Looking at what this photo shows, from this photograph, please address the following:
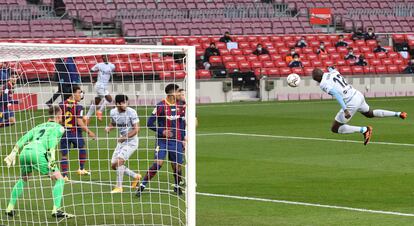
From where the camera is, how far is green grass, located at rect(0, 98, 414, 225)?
15.8 metres

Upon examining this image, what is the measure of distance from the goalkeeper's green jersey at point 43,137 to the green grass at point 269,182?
1033mm

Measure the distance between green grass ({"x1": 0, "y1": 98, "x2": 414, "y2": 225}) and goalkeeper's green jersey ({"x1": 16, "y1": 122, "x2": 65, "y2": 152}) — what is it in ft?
A: 3.39

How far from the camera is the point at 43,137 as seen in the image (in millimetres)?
15977

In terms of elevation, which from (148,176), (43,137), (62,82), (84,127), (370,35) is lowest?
(148,176)

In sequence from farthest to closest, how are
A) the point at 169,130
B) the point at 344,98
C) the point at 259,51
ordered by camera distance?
the point at 259,51 → the point at 344,98 → the point at 169,130

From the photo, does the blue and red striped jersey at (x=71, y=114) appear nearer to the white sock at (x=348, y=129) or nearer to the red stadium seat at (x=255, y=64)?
the white sock at (x=348, y=129)

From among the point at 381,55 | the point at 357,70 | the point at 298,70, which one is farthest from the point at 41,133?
the point at 381,55

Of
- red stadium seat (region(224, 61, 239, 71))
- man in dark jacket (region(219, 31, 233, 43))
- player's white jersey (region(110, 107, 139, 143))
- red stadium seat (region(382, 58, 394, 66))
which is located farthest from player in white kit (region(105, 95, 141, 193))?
red stadium seat (region(382, 58, 394, 66))

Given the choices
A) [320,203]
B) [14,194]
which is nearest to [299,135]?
[320,203]

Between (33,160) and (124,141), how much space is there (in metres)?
2.98

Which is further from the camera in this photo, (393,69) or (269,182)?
(393,69)

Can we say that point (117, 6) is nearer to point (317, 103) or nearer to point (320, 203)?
point (317, 103)

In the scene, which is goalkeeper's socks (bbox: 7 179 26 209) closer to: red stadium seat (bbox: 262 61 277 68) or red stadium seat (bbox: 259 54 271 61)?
red stadium seat (bbox: 262 61 277 68)

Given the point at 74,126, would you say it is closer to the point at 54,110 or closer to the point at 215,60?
the point at 54,110
